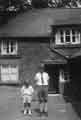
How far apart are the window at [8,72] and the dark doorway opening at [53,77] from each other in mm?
2500

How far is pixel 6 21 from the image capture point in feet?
74.6

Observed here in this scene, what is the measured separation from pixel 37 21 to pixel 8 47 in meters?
3.36

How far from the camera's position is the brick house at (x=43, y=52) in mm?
20531

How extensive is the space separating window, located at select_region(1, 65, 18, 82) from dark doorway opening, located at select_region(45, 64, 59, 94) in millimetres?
2500

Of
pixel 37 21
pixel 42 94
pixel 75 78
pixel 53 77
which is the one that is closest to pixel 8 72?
pixel 53 77

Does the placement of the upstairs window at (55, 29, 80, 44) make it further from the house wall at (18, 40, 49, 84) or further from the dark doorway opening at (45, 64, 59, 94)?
the dark doorway opening at (45, 64, 59, 94)

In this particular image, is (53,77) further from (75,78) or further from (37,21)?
(37,21)

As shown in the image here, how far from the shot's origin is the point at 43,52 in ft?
68.2

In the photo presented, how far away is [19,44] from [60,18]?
4299 mm

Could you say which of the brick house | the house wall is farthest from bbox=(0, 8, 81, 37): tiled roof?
the house wall

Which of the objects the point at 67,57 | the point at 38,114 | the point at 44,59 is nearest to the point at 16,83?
the point at 44,59

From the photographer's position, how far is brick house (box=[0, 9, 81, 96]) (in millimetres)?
20531

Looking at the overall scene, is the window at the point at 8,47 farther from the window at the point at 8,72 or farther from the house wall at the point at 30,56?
the window at the point at 8,72

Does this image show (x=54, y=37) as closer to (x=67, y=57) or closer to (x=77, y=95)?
(x=67, y=57)
